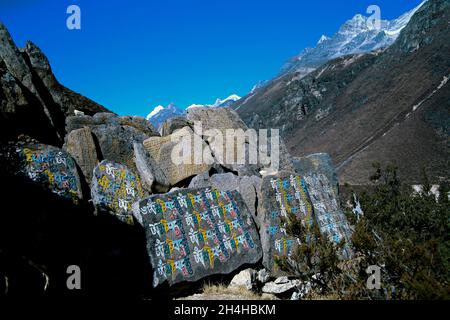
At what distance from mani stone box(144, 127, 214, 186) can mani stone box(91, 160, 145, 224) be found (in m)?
2.30

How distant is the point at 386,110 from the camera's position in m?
84.7

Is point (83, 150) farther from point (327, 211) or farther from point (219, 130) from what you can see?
point (327, 211)

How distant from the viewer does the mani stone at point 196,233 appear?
820 cm

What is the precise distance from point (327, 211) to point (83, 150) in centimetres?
Result: 679

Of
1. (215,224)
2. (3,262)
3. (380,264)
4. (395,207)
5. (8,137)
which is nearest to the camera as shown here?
(3,262)

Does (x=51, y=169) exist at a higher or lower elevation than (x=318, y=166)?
lower

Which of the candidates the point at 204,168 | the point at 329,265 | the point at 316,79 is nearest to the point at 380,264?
the point at 329,265

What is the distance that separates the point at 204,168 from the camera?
1193 centimetres

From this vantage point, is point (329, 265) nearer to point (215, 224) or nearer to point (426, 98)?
point (215, 224)

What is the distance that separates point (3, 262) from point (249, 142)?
32.1 ft

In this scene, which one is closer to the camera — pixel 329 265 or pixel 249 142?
pixel 329 265

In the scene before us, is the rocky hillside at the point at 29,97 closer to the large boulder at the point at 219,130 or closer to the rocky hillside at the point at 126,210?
the rocky hillside at the point at 126,210

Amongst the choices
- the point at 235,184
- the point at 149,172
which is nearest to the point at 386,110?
the point at 235,184

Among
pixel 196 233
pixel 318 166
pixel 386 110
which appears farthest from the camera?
pixel 386 110
